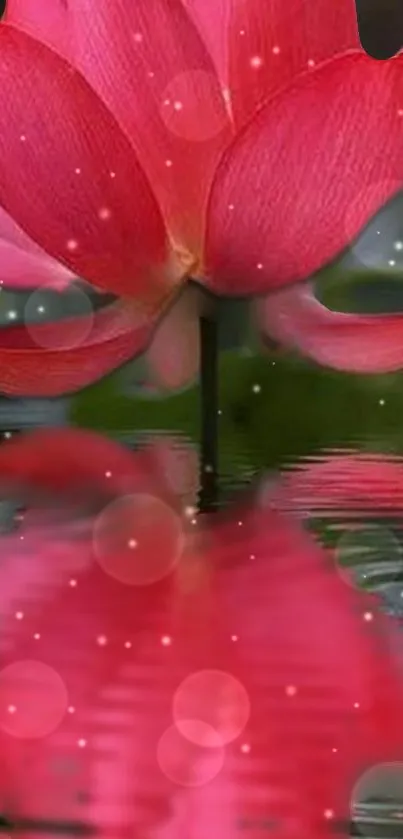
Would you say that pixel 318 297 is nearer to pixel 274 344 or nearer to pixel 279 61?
pixel 274 344

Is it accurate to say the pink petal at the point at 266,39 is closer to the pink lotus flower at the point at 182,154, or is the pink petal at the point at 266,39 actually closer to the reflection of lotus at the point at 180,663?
the pink lotus flower at the point at 182,154

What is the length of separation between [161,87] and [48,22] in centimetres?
9

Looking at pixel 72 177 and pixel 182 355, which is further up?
pixel 72 177

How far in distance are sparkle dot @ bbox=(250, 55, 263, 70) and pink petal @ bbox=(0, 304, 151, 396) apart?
7.6 inches

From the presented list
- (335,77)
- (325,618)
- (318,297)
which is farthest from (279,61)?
(325,618)

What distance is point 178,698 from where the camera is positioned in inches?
26.9

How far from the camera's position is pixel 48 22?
0.68m

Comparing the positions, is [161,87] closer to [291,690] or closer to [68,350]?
[68,350]

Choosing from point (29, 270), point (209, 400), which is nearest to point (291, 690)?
point (209, 400)

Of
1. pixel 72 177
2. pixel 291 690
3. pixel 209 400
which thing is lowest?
pixel 291 690

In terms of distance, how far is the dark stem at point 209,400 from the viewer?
0.69 meters

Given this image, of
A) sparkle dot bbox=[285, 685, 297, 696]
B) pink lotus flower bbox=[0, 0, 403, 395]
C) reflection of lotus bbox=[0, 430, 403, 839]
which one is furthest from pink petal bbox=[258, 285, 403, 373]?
sparkle dot bbox=[285, 685, 297, 696]

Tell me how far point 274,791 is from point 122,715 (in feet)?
0.40

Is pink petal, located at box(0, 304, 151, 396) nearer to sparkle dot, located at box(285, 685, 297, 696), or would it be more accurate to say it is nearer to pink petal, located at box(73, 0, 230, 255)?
pink petal, located at box(73, 0, 230, 255)
